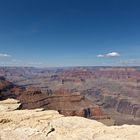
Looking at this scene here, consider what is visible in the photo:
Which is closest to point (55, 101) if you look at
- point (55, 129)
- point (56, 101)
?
point (56, 101)

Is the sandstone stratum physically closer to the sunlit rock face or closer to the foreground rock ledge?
the foreground rock ledge

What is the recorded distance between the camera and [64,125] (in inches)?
769

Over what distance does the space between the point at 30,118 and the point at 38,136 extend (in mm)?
3493

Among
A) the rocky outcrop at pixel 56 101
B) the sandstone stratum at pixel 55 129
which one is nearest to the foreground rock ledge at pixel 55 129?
the sandstone stratum at pixel 55 129

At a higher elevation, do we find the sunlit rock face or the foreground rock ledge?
the foreground rock ledge

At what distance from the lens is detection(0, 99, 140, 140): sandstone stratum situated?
56.5 feet

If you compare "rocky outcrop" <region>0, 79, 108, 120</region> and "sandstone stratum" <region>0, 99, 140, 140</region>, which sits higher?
"sandstone stratum" <region>0, 99, 140, 140</region>

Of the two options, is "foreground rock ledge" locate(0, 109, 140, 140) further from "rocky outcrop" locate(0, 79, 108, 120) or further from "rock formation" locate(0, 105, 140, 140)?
"rocky outcrop" locate(0, 79, 108, 120)

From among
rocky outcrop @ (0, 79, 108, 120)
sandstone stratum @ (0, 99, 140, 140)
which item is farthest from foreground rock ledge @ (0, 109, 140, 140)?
rocky outcrop @ (0, 79, 108, 120)

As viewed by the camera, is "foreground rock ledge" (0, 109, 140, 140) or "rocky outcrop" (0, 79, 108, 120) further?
"rocky outcrop" (0, 79, 108, 120)

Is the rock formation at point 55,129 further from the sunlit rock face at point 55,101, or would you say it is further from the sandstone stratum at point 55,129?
the sunlit rock face at point 55,101

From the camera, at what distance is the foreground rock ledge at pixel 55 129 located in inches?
678

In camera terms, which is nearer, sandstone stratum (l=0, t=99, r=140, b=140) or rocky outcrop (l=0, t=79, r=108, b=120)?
sandstone stratum (l=0, t=99, r=140, b=140)

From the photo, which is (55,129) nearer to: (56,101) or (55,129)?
(55,129)
